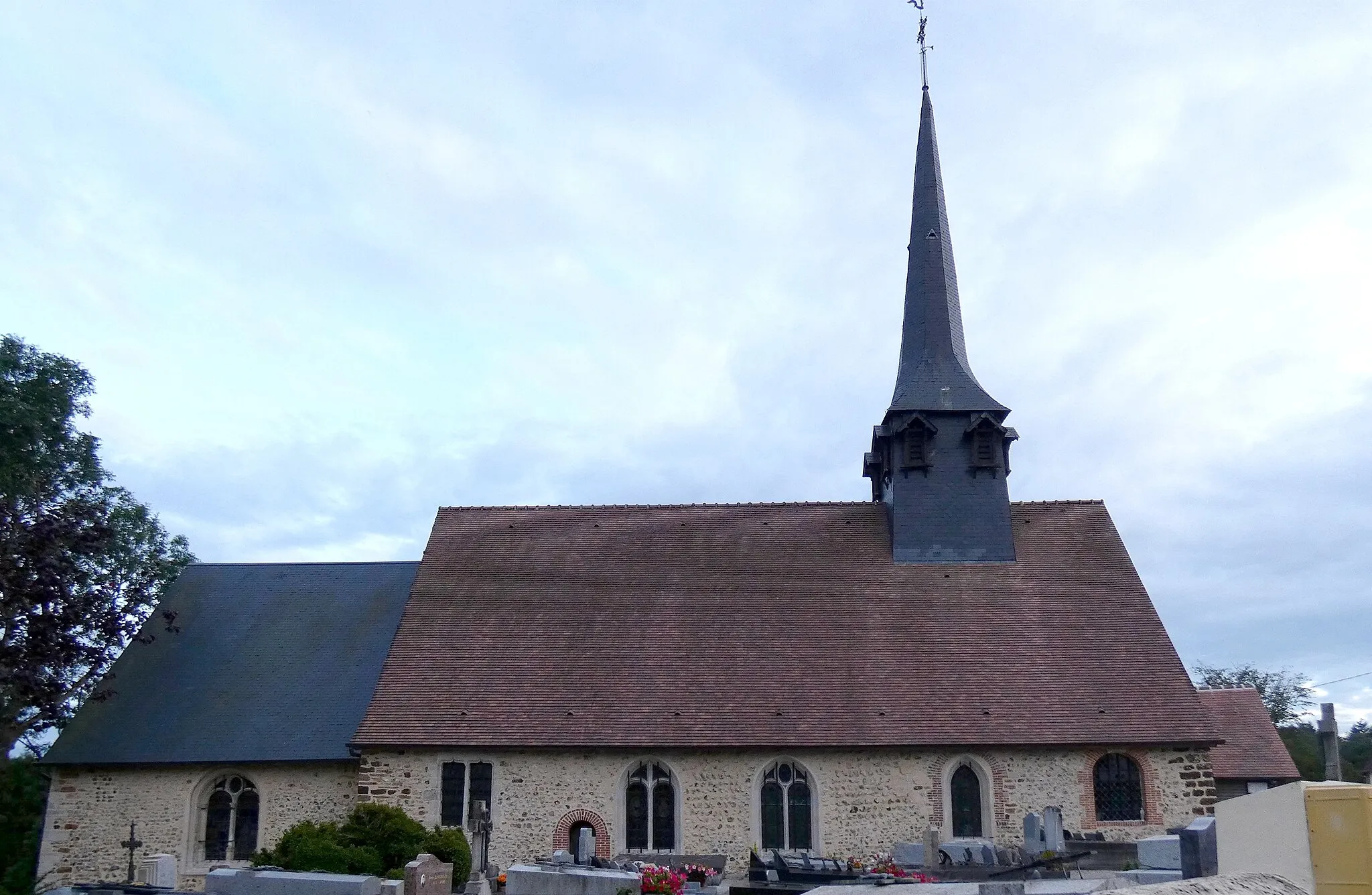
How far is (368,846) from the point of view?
581 inches

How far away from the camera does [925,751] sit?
60.3ft

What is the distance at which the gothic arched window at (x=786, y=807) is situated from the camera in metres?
18.2

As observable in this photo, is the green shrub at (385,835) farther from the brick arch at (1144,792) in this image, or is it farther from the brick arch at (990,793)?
the brick arch at (1144,792)

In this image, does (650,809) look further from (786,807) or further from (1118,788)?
(1118,788)

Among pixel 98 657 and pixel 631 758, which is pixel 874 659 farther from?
pixel 98 657

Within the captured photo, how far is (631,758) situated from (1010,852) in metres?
6.46

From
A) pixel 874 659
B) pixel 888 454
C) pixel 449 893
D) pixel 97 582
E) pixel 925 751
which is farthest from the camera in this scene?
pixel 888 454

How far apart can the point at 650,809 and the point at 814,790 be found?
2.88 metres

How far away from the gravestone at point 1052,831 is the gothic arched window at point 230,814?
1378 cm

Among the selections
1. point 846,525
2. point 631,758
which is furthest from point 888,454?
point 631,758

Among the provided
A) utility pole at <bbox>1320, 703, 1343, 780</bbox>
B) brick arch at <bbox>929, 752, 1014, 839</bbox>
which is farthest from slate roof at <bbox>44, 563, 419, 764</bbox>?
utility pole at <bbox>1320, 703, 1343, 780</bbox>

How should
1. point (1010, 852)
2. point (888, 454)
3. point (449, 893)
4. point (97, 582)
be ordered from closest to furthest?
1. point (449, 893)
2. point (1010, 852)
3. point (97, 582)
4. point (888, 454)

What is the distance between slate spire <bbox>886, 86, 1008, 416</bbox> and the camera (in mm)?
22516

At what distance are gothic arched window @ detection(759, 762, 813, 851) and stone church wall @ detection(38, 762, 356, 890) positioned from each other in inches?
299
